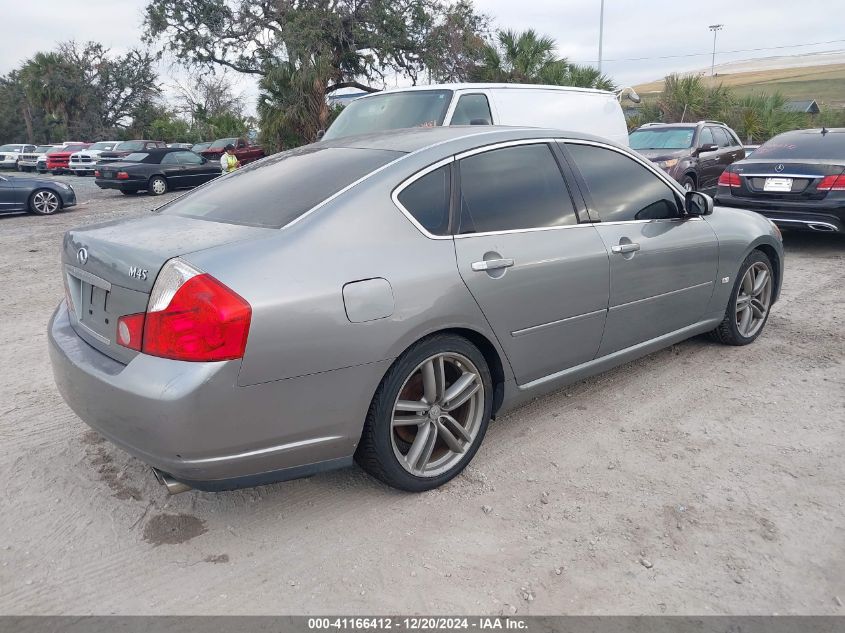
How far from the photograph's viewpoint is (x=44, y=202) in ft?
49.4

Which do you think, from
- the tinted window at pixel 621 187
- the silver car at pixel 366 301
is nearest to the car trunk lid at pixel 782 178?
the tinted window at pixel 621 187

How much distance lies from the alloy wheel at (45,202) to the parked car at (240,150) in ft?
30.9

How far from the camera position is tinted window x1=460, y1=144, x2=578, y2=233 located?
325 centimetres

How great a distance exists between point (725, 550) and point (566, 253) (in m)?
1.53

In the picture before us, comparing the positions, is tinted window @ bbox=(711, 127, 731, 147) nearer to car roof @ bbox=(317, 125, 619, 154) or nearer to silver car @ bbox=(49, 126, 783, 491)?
silver car @ bbox=(49, 126, 783, 491)

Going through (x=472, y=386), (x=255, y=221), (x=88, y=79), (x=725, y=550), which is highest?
(x=88, y=79)

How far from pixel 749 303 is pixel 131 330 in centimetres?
415

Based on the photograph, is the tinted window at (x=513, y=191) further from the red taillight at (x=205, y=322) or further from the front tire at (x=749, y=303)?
the front tire at (x=749, y=303)

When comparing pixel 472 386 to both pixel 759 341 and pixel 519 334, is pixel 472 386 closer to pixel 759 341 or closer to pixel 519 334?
pixel 519 334

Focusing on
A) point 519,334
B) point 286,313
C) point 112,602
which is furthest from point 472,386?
point 112,602

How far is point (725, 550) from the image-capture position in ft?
8.70

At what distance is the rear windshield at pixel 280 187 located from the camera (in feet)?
9.70

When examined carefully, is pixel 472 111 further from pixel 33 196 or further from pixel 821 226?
pixel 33 196

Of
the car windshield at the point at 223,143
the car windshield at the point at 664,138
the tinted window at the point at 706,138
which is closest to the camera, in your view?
the car windshield at the point at 664,138
